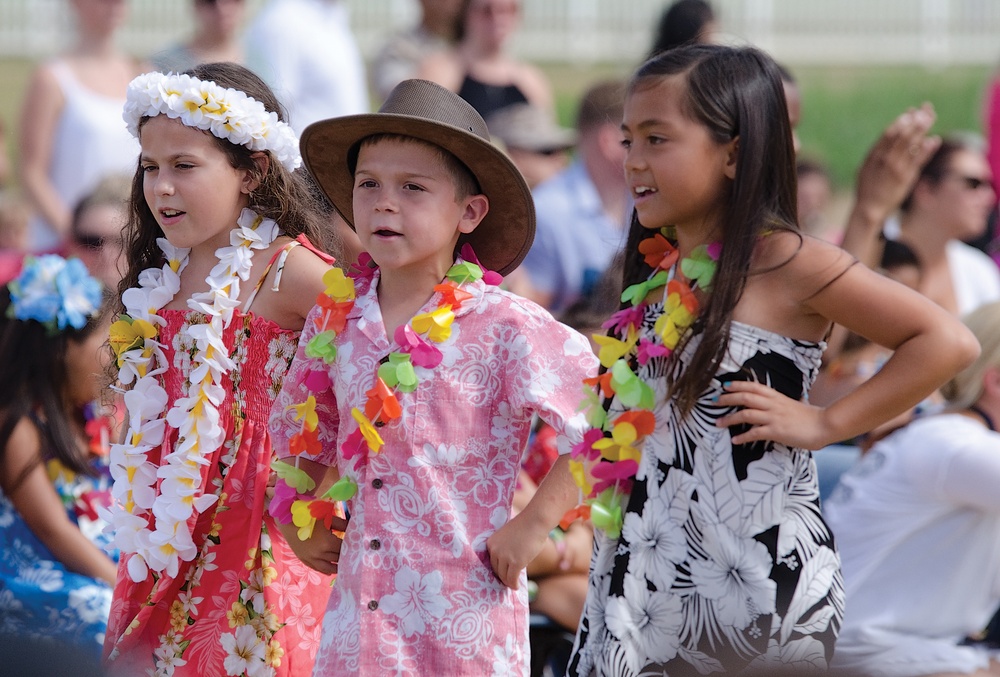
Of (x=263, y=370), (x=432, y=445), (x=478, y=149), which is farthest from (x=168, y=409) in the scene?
(x=478, y=149)

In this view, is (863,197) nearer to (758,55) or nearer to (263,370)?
(758,55)

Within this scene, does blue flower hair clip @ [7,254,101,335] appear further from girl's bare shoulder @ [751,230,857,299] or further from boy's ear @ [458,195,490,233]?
girl's bare shoulder @ [751,230,857,299]

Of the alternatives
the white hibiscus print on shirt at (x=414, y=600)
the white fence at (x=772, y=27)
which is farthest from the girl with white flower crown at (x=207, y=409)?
the white fence at (x=772, y=27)

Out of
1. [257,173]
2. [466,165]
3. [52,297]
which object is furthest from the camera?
[52,297]

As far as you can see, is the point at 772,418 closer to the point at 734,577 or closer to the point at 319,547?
the point at 734,577

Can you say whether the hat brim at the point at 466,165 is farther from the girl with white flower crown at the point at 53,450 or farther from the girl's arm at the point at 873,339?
the girl with white flower crown at the point at 53,450

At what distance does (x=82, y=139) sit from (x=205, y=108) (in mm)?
4039

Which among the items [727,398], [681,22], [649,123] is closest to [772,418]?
[727,398]

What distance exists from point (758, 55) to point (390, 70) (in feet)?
14.1

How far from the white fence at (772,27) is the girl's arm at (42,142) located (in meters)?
10.1

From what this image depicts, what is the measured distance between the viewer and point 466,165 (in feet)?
9.20

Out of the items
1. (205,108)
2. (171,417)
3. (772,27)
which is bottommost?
(171,417)

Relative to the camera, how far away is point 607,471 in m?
2.67

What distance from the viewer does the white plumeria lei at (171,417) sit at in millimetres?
2969
